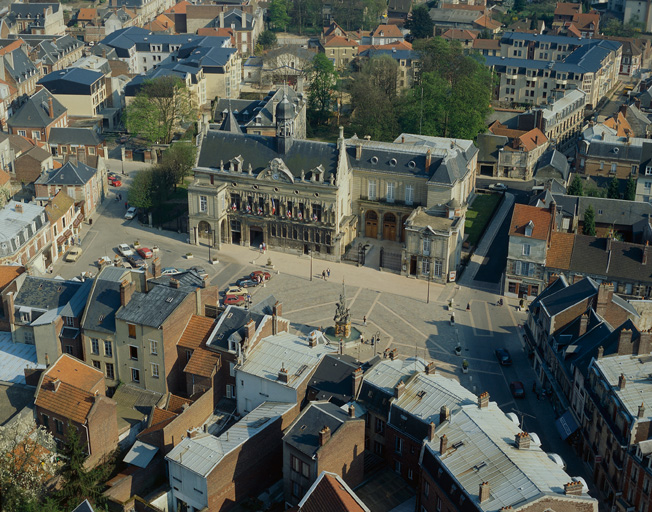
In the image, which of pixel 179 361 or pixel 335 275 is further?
pixel 335 275

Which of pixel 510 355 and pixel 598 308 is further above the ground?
pixel 598 308

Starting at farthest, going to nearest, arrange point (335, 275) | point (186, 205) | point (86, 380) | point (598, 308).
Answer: point (186, 205) → point (335, 275) → point (598, 308) → point (86, 380)

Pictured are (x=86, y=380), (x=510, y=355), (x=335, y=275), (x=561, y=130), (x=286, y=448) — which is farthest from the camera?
(x=561, y=130)

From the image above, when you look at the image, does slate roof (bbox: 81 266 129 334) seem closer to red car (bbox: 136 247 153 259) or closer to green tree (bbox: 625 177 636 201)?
red car (bbox: 136 247 153 259)

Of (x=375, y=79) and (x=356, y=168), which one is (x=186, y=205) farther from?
(x=375, y=79)

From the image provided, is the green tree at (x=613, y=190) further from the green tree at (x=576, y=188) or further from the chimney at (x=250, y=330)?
the chimney at (x=250, y=330)

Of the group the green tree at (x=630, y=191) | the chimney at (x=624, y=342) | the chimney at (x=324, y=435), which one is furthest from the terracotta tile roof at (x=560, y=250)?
the chimney at (x=324, y=435)

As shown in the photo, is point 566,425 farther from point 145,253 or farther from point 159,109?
point 159,109

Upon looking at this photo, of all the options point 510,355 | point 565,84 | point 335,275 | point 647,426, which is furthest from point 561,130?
point 647,426
